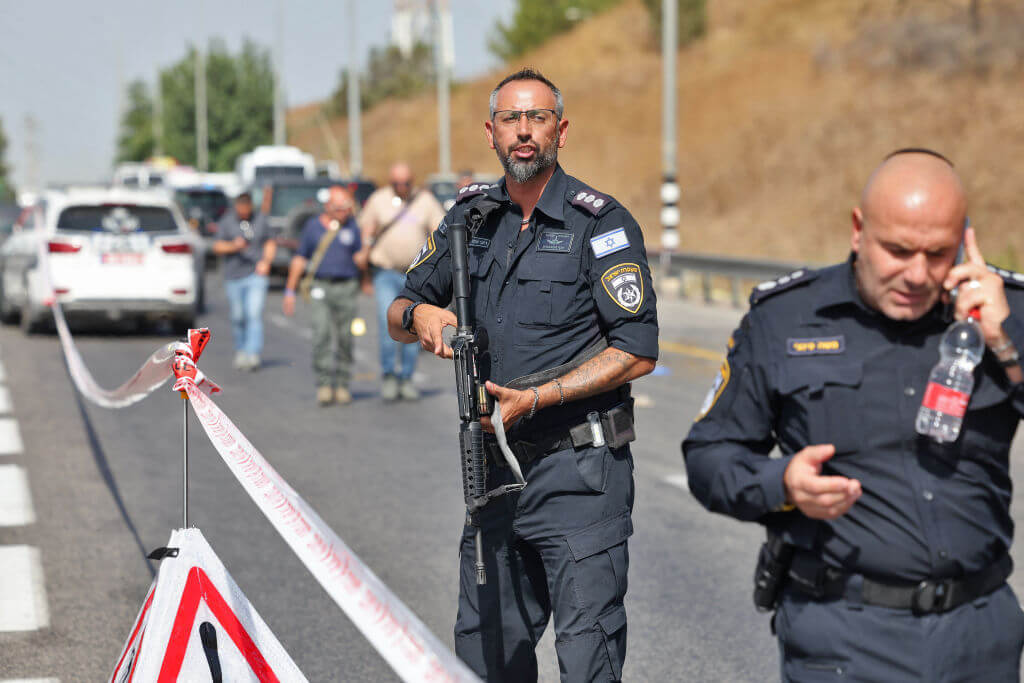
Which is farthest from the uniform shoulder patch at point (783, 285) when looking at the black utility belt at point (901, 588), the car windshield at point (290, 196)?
the car windshield at point (290, 196)

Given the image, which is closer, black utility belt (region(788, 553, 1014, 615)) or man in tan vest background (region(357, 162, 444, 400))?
black utility belt (region(788, 553, 1014, 615))

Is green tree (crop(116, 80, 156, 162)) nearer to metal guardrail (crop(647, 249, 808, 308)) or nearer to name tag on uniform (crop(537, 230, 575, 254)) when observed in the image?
metal guardrail (crop(647, 249, 808, 308))

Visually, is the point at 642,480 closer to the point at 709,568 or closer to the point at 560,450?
the point at 709,568

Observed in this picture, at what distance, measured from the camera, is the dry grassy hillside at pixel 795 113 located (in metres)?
35.8

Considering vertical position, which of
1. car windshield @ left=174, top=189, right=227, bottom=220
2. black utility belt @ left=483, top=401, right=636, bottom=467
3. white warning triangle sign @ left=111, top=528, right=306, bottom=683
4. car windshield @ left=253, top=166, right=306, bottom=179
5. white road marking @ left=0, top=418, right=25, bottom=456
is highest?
car windshield @ left=253, top=166, right=306, bottom=179

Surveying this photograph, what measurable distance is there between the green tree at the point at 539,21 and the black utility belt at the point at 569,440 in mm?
72818

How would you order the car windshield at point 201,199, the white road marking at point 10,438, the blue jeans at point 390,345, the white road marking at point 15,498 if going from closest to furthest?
the white road marking at point 15,498 → the white road marking at point 10,438 → the blue jeans at point 390,345 → the car windshield at point 201,199

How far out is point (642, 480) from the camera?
8.92m

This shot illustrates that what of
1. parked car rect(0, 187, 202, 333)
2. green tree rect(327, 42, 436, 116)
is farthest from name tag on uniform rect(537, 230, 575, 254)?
green tree rect(327, 42, 436, 116)

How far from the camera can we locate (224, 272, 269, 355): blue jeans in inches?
558

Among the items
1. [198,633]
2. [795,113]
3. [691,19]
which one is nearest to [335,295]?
[198,633]

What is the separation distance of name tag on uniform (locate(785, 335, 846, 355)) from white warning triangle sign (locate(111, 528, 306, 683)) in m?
1.90

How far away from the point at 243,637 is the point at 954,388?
2.21 meters

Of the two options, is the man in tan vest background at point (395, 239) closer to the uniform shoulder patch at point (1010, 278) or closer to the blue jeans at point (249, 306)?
the blue jeans at point (249, 306)
